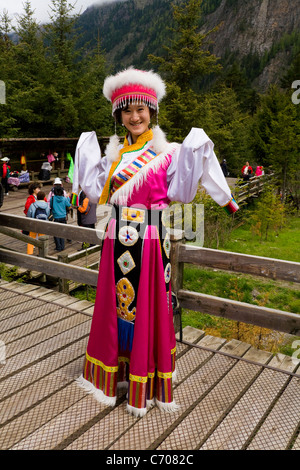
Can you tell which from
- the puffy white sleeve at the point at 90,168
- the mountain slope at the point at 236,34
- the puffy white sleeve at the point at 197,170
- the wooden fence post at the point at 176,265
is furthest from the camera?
the mountain slope at the point at 236,34

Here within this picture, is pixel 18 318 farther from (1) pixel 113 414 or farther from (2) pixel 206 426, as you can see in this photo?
(2) pixel 206 426

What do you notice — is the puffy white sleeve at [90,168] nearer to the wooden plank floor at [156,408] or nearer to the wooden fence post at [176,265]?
the wooden fence post at [176,265]

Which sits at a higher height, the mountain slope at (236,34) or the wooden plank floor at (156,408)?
the mountain slope at (236,34)

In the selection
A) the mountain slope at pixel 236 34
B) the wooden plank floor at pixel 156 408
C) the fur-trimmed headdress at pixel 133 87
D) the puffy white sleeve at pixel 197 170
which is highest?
the mountain slope at pixel 236 34

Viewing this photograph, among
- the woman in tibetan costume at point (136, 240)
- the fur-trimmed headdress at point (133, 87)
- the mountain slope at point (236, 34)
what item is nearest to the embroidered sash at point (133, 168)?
the woman in tibetan costume at point (136, 240)

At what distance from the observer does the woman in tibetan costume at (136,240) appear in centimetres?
249

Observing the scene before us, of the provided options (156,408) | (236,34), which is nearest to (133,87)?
(156,408)

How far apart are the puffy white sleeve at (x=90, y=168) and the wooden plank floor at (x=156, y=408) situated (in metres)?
1.47

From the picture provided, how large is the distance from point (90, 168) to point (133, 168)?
387 millimetres

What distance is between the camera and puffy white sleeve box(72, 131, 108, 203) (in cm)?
275

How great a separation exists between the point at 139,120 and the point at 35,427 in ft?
6.93

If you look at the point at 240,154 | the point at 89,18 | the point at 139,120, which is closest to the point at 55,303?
the point at 139,120

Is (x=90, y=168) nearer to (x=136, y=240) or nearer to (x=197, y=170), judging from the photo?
(x=136, y=240)

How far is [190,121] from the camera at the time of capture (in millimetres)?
19344
